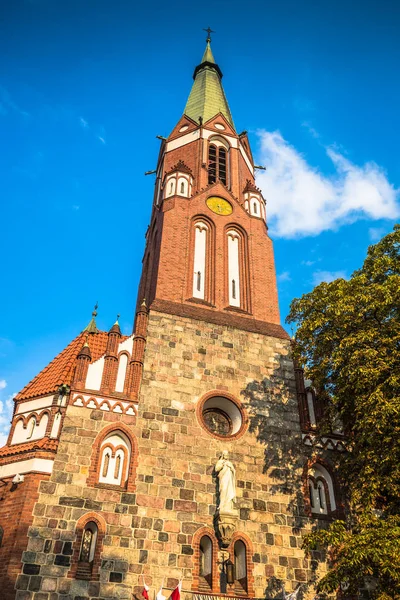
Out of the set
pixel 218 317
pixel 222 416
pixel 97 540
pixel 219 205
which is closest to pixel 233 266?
pixel 218 317

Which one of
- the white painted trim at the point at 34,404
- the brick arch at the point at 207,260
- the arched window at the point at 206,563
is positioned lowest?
the arched window at the point at 206,563

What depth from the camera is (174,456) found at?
543 inches

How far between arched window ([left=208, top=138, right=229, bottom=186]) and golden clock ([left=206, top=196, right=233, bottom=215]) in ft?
5.27

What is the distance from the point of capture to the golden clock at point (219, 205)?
21641mm

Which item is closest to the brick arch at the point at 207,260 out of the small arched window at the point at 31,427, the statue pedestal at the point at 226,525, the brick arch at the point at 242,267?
the brick arch at the point at 242,267

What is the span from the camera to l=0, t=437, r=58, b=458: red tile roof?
12.7m

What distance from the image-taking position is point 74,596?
433 inches

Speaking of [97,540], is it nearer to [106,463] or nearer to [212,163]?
[106,463]

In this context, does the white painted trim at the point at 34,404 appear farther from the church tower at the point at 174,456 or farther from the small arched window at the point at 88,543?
the small arched window at the point at 88,543

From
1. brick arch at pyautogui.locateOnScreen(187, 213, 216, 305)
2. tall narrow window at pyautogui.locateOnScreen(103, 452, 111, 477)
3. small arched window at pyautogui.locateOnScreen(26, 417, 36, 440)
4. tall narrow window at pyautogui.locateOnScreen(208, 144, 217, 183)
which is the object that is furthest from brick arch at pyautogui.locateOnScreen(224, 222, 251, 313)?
small arched window at pyautogui.locateOnScreen(26, 417, 36, 440)

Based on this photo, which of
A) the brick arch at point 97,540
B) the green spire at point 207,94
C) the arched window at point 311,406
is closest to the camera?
the brick arch at point 97,540

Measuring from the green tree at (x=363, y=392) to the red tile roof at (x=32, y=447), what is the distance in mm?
6694

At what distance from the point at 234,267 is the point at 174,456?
876cm

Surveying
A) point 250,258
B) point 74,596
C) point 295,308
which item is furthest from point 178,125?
point 74,596
